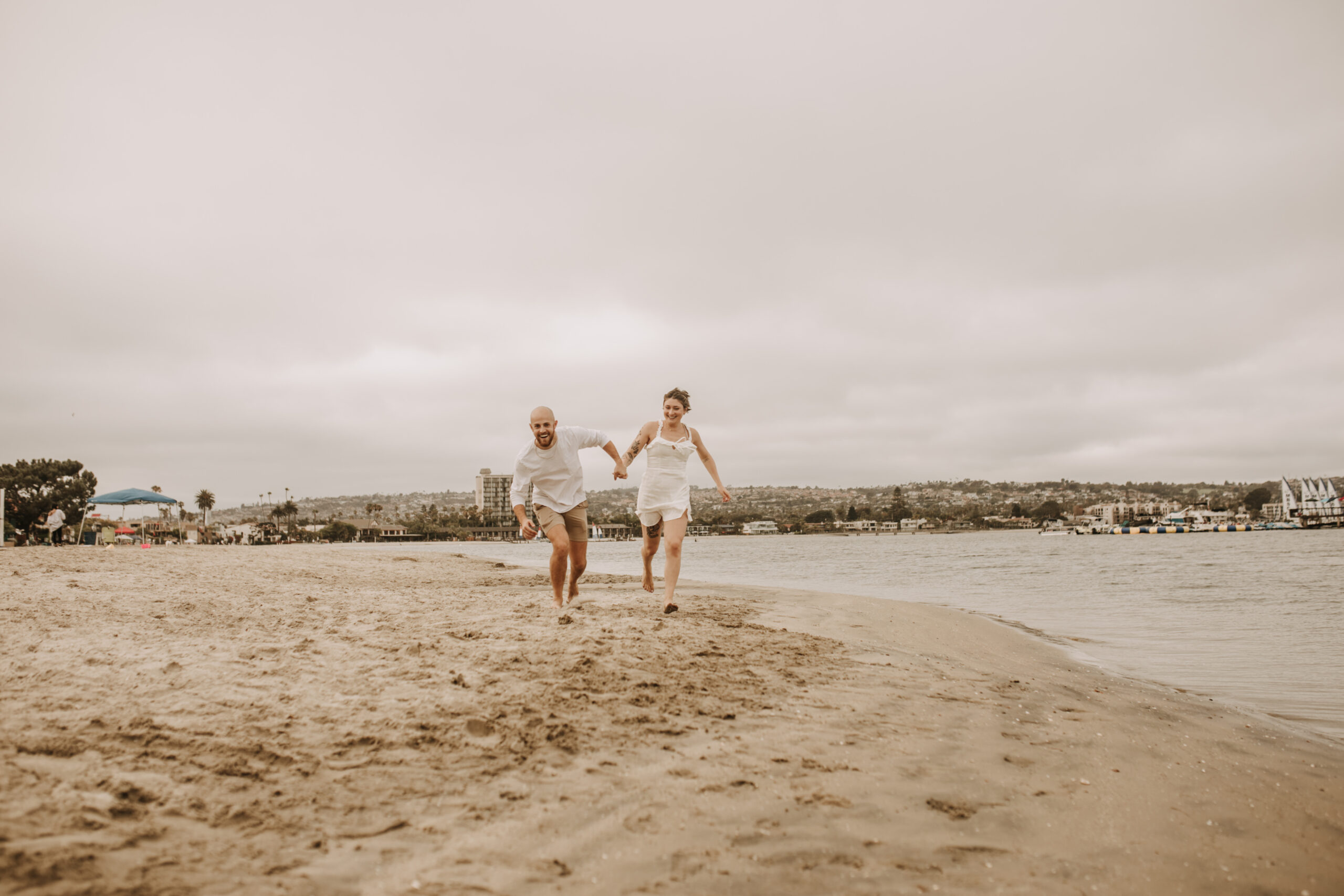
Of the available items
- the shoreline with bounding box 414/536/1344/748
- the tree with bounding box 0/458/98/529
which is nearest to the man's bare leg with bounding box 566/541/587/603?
the shoreline with bounding box 414/536/1344/748

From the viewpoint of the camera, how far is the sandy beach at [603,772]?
2.17m

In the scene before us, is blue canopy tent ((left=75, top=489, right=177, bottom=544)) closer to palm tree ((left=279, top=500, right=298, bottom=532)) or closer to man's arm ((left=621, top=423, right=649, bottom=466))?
man's arm ((left=621, top=423, right=649, bottom=466))

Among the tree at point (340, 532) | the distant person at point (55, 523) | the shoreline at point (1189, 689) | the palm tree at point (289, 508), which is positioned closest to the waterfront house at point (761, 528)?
the tree at point (340, 532)

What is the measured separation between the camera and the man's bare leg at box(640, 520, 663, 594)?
25.8ft

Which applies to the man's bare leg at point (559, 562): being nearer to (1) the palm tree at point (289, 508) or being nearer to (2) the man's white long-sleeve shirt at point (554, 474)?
(2) the man's white long-sleeve shirt at point (554, 474)

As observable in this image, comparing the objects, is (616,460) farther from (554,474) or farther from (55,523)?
(55,523)

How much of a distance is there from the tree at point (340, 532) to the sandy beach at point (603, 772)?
133 metres

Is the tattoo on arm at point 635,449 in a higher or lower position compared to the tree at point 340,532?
higher

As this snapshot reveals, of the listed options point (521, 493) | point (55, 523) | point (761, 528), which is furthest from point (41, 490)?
point (761, 528)

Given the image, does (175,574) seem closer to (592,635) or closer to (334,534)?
(592,635)

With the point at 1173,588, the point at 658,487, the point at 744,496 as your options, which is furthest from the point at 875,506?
the point at 658,487

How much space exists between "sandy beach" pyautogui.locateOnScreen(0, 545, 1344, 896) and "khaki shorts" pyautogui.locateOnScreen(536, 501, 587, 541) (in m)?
2.15

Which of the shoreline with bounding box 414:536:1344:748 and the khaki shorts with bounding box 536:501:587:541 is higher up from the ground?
the khaki shorts with bounding box 536:501:587:541

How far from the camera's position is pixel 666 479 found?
7.65 metres
